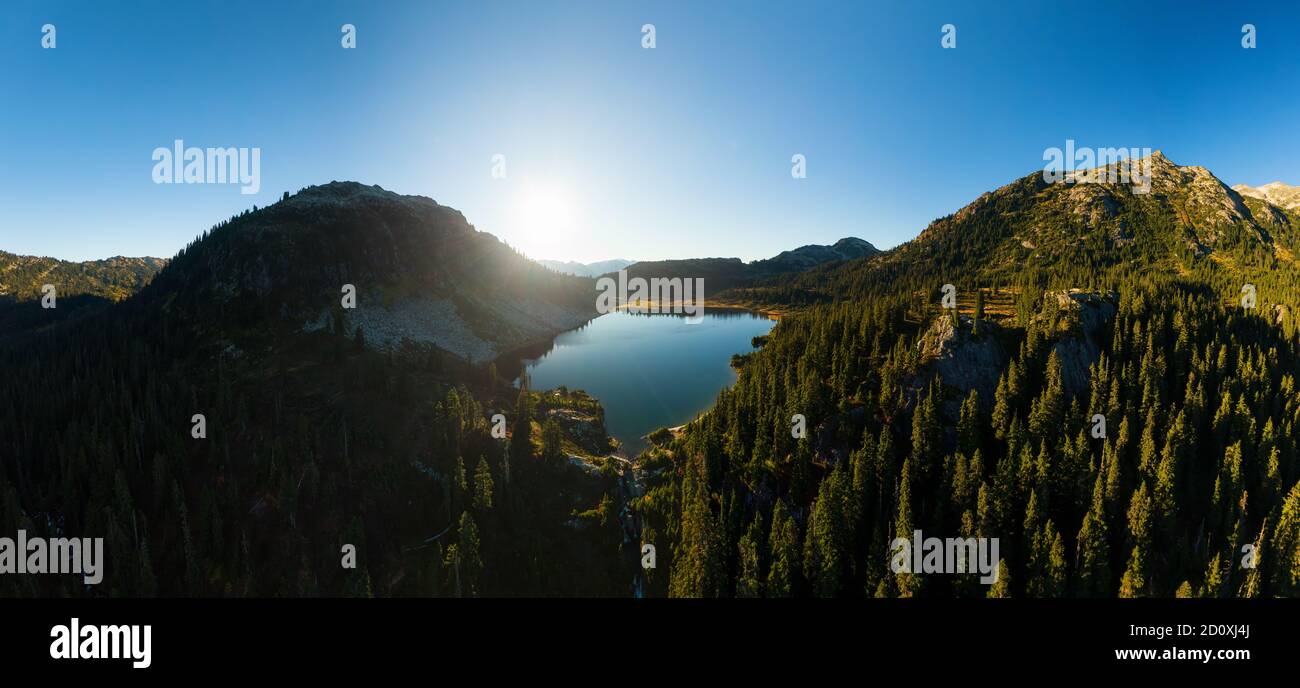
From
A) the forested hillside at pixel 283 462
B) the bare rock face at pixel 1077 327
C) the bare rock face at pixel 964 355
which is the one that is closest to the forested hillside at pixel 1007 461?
the bare rock face at pixel 964 355

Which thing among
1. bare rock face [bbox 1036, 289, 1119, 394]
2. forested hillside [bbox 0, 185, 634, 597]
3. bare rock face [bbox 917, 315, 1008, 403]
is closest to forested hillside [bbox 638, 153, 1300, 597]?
bare rock face [bbox 917, 315, 1008, 403]

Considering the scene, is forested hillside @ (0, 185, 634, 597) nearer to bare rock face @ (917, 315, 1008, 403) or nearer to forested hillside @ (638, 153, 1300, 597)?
forested hillside @ (638, 153, 1300, 597)

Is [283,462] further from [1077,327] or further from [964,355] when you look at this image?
[1077,327]

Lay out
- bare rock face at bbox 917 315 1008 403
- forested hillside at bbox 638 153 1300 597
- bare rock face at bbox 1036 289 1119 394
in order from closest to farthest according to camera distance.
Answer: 1. forested hillside at bbox 638 153 1300 597
2. bare rock face at bbox 917 315 1008 403
3. bare rock face at bbox 1036 289 1119 394

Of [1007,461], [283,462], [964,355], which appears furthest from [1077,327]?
[283,462]

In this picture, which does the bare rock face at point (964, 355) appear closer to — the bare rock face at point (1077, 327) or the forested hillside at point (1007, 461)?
the forested hillside at point (1007, 461)

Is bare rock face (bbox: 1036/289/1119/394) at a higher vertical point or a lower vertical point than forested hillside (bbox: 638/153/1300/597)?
higher
